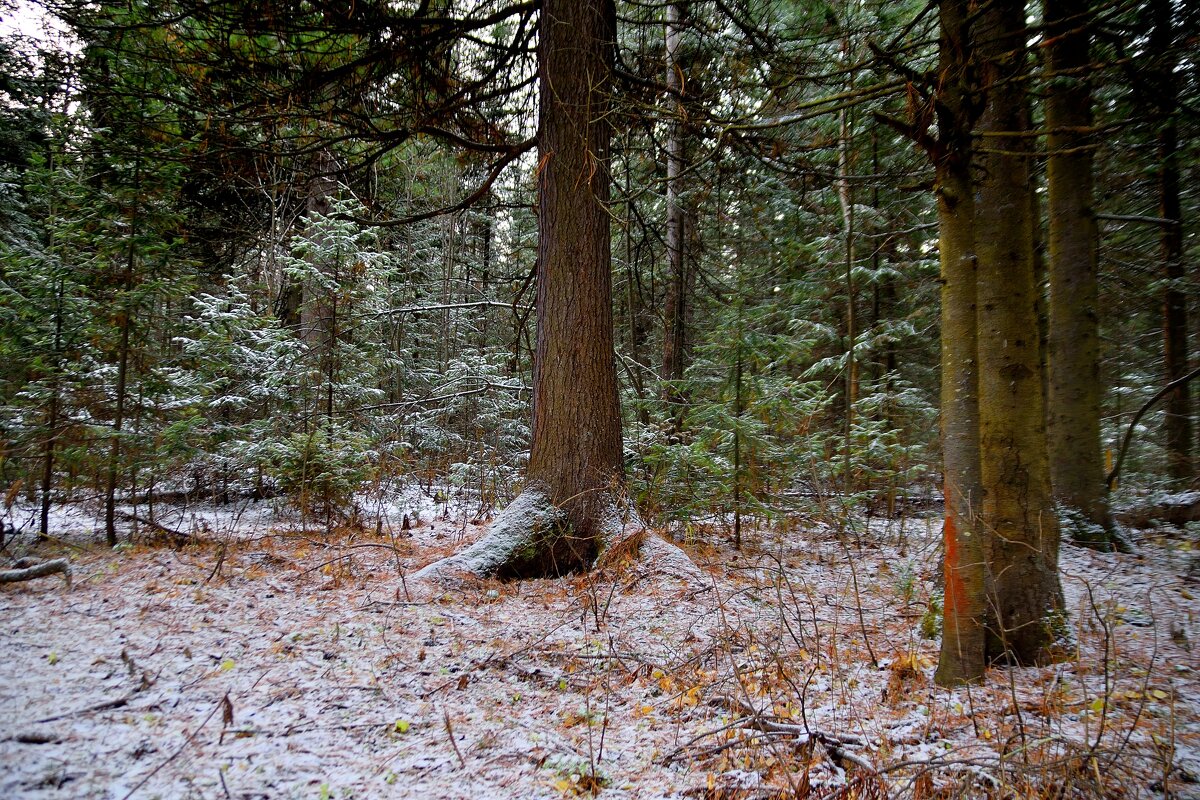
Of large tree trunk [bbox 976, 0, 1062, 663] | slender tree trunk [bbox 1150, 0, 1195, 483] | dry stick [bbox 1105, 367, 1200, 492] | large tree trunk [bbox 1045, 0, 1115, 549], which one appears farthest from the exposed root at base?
slender tree trunk [bbox 1150, 0, 1195, 483]

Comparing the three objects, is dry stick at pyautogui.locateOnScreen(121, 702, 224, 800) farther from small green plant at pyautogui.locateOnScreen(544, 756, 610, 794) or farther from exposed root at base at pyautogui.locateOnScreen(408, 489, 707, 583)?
exposed root at base at pyautogui.locateOnScreen(408, 489, 707, 583)

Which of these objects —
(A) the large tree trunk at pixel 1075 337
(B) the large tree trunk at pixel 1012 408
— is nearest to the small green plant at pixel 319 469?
(B) the large tree trunk at pixel 1012 408

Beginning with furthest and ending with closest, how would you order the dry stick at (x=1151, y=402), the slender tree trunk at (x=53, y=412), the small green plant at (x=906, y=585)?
1. the slender tree trunk at (x=53, y=412)
2. the dry stick at (x=1151, y=402)
3. the small green plant at (x=906, y=585)

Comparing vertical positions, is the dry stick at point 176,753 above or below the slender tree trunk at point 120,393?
below

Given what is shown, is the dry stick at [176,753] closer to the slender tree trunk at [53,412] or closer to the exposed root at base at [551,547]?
the exposed root at base at [551,547]

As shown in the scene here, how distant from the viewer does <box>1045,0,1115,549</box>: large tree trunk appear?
6441 mm

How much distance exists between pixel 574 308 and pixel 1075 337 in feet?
19.9

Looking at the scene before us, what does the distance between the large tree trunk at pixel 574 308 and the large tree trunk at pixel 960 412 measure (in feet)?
9.18

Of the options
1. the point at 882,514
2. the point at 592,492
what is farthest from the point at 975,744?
the point at 882,514

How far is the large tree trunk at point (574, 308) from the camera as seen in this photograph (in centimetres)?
527

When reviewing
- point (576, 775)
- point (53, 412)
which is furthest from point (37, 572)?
point (576, 775)

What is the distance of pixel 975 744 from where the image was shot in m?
2.43

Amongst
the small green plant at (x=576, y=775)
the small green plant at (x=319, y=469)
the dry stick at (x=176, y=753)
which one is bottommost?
the small green plant at (x=576, y=775)

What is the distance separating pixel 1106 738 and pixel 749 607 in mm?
2318
